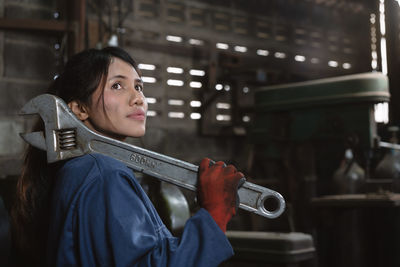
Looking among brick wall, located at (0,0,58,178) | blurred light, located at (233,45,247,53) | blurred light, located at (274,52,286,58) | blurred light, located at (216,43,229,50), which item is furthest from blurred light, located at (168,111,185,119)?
blurred light, located at (274,52,286,58)

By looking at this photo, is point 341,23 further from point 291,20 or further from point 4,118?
point 4,118

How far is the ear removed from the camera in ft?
4.07

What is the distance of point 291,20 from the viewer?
5.14 metres

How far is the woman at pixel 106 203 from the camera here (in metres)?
0.95

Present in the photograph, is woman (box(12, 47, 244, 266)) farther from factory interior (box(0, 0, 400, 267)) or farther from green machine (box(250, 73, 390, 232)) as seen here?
green machine (box(250, 73, 390, 232))

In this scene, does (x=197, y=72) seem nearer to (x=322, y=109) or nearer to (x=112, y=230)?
(x=322, y=109)

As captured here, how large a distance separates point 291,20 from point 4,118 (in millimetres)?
3354

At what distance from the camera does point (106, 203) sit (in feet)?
3.16

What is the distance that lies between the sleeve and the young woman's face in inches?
9.3

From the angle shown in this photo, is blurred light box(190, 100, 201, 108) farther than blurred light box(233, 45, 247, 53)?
No

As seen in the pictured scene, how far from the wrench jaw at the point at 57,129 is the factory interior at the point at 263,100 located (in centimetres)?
37

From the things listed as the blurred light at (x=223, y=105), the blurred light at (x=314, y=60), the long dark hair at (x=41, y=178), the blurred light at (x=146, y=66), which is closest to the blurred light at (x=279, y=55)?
the blurred light at (x=314, y=60)

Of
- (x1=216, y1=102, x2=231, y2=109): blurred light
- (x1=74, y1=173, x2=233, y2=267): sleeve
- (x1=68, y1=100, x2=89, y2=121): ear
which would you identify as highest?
(x1=216, y1=102, x2=231, y2=109): blurred light

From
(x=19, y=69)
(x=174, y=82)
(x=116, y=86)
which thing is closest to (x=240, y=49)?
(x=174, y=82)
